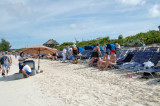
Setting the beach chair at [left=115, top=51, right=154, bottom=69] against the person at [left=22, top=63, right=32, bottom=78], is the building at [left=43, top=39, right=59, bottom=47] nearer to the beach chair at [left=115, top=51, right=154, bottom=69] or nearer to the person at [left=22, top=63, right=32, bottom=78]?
the person at [left=22, top=63, right=32, bottom=78]

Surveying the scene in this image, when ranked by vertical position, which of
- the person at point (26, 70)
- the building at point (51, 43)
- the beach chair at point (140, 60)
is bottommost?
the person at point (26, 70)

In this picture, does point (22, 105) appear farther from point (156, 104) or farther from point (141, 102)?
point (156, 104)

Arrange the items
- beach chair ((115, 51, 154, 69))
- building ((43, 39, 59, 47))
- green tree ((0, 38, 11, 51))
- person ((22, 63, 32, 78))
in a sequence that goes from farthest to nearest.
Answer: green tree ((0, 38, 11, 51))
building ((43, 39, 59, 47))
person ((22, 63, 32, 78))
beach chair ((115, 51, 154, 69))

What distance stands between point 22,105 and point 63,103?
113 cm

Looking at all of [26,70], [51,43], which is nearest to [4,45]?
[51,43]

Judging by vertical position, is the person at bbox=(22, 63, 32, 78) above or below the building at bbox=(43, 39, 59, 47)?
below

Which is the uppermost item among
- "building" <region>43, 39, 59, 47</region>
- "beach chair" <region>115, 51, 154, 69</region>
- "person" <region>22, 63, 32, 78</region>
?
"building" <region>43, 39, 59, 47</region>

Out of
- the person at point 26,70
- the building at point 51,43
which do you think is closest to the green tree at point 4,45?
the building at point 51,43

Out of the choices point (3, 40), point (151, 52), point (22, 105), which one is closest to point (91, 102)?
point (22, 105)

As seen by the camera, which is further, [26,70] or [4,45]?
[4,45]

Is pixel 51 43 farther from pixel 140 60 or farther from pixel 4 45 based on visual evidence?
pixel 4 45

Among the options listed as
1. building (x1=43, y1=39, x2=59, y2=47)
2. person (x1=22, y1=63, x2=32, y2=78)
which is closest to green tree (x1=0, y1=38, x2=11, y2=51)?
building (x1=43, y1=39, x2=59, y2=47)

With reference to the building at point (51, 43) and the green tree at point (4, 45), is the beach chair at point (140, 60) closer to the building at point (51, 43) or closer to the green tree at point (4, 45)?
the building at point (51, 43)

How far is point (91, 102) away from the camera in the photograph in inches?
152
